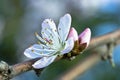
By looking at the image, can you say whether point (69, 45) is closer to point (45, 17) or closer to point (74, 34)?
point (74, 34)

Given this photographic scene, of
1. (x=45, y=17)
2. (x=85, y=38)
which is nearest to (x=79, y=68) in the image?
(x=85, y=38)

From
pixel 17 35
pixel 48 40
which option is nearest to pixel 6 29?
pixel 17 35

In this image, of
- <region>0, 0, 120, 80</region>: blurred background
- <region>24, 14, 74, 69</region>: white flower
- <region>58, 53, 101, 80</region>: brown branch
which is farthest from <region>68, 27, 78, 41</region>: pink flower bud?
<region>0, 0, 120, 80</region>: blurred background

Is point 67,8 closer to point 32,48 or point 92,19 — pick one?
point 92,19

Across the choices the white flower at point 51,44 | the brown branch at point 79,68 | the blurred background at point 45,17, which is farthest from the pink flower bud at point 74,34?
the blurred background at point 45,17

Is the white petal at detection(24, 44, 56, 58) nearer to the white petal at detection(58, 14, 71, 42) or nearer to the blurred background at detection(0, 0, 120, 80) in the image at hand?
the white petal at detection(58, 14, 71, 42)
